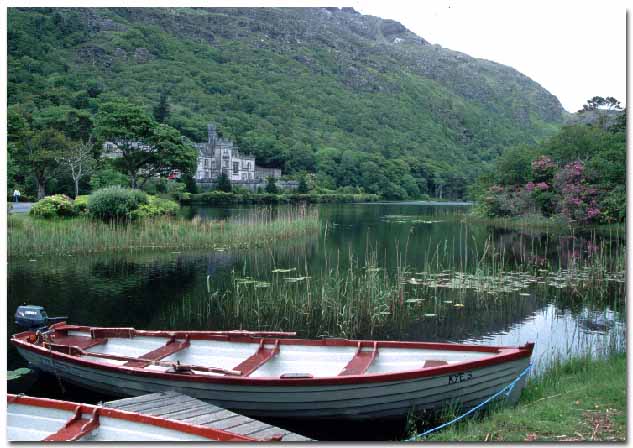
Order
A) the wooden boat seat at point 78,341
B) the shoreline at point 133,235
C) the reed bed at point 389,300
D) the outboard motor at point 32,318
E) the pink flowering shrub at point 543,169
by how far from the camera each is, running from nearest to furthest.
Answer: the wooden boat seat at point 78,341
the outboard motor at point 32,318
the reed bed at point 389,300
the shoreline at point 133,235
the pink flowering shrub at point 543,169

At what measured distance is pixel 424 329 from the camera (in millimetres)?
6398

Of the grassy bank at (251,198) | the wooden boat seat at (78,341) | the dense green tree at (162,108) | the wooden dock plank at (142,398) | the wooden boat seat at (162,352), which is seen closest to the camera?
the wooden dock plank at (142,398)

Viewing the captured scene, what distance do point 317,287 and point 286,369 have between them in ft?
13.6

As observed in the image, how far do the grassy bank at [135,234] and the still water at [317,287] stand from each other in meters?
0.52

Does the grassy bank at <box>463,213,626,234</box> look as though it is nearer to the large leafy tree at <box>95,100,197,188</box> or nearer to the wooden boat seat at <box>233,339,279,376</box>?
the large leafy tree at <box>95,100,197,188</box>

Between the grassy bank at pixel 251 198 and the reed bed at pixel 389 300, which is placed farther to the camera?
the grassy bank at pixel 251 198

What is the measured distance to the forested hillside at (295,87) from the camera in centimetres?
895

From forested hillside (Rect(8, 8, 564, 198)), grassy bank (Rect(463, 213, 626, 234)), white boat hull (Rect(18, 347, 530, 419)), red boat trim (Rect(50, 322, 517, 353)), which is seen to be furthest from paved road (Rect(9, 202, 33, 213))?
grassy bank (Rect(463, 213, 626, 234))

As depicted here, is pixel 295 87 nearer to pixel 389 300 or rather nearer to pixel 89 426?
pixel 389 300

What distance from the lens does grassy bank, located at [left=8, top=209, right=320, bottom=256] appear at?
34.7ft

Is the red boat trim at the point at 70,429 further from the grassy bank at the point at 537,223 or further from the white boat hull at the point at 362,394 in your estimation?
the grassy bank at the point at 537,223

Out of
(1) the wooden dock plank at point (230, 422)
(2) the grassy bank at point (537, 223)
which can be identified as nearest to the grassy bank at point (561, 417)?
(1) the wooden dock plank at point (230, 422)

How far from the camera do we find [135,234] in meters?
12.0

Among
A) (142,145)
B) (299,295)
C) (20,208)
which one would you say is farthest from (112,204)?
(142,145)
